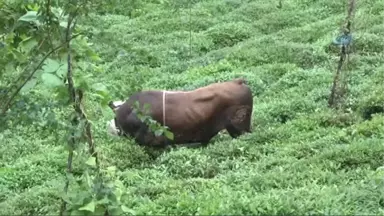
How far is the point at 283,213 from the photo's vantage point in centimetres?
474

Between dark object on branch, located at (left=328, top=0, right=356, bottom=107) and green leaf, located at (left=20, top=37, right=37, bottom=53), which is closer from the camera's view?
green leaf, located at (left=20, top=37, right=37, bottom=53)

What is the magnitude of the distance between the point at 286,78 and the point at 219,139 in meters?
2.82

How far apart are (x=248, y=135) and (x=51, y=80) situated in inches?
177

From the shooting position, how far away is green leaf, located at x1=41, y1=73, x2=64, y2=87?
14.6 feet

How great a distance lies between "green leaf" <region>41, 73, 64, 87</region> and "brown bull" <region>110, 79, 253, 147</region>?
13.7 ft

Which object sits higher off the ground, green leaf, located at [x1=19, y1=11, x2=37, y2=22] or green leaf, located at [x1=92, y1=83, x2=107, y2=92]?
green leaf, located at [x1=19, y1=11, x2=37, y2=22]

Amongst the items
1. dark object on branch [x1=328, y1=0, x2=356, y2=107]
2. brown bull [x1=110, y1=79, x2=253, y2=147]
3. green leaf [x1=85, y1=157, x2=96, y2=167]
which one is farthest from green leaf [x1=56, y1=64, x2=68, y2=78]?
dark object on branch [x1=328, y1=0, x2=356, y2=107]

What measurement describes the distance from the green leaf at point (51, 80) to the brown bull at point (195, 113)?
13.7 ft

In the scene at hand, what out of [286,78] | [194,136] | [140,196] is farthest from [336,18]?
[140,196]

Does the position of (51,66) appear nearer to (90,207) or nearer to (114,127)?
(90,207)

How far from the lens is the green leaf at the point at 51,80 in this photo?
444cm

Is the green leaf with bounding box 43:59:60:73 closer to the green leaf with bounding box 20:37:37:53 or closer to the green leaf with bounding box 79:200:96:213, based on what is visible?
the green leaf with bounding box 20:37:37:53

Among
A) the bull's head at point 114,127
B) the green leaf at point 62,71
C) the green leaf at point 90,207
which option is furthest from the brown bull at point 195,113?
the green leaf at point 90,207

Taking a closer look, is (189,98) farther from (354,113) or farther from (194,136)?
(354,113)
